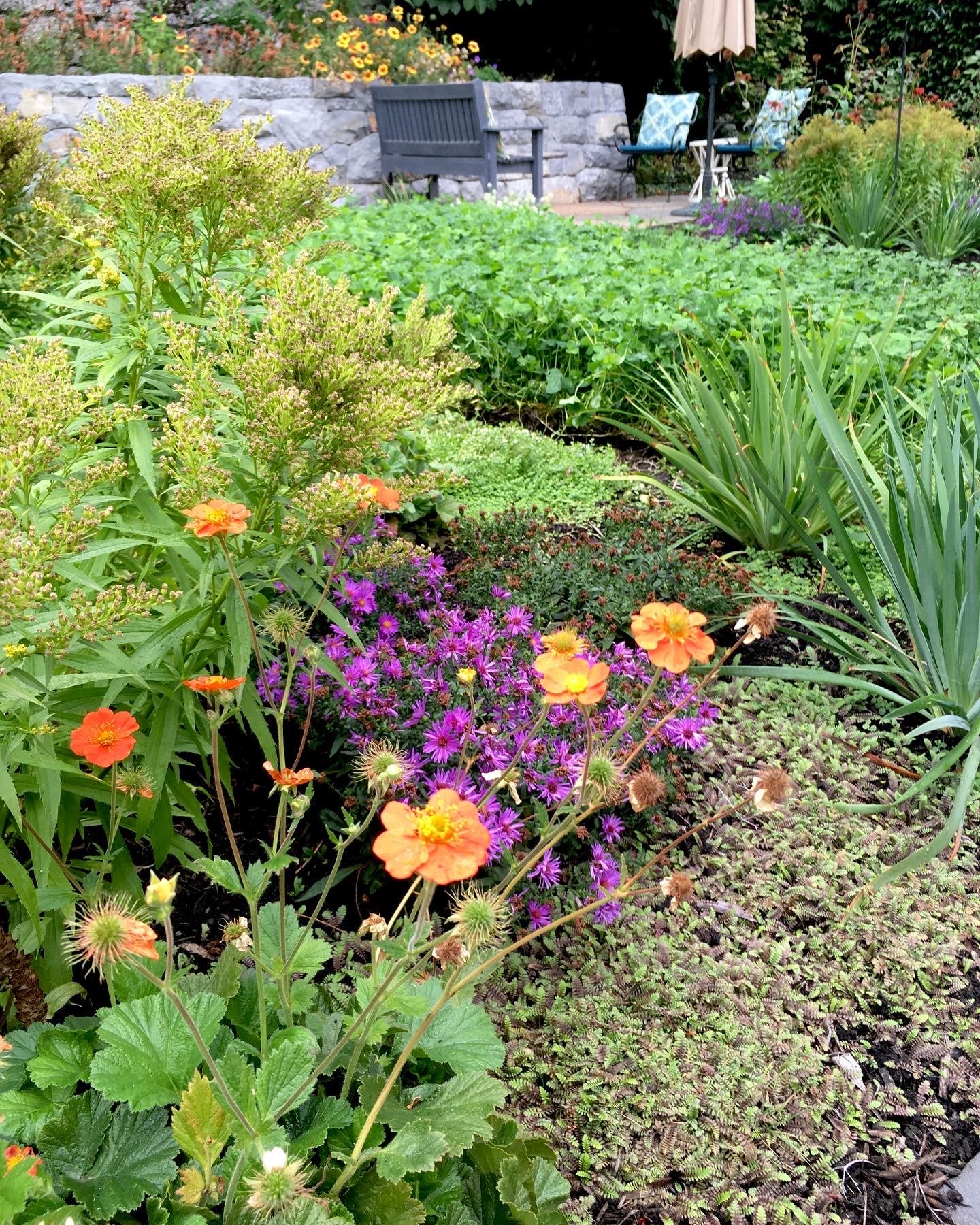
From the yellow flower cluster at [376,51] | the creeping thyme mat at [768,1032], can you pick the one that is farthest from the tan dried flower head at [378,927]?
the yellow flower cluster at [376,51]

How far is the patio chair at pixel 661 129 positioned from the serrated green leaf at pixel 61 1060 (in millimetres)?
13417

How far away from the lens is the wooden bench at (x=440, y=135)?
9.50 metres

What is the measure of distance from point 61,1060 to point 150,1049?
18 centimetres

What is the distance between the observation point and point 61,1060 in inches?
58.5

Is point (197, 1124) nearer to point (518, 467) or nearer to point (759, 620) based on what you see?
point (759, 620)

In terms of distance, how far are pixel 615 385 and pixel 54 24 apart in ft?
31.4

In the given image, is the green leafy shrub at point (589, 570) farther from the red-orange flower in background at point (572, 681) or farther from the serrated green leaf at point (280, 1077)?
the serrated green leaf at point (280, 1077)

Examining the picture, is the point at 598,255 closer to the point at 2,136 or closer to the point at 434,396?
the point at 2,136

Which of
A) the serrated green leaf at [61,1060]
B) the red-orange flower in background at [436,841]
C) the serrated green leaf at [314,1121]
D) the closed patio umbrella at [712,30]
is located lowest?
the serrated green leaf at [314,1121]

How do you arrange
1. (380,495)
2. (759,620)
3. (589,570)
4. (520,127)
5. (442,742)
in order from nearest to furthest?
(759,620) < (380,495) < (442,742) < (589,570) < (520,127)

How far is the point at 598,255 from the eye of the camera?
6559mm

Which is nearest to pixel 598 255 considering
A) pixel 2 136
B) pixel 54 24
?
pixel 2 136

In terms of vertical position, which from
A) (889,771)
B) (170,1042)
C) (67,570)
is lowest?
(889,771)

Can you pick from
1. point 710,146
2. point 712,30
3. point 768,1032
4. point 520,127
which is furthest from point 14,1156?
point 712,30
